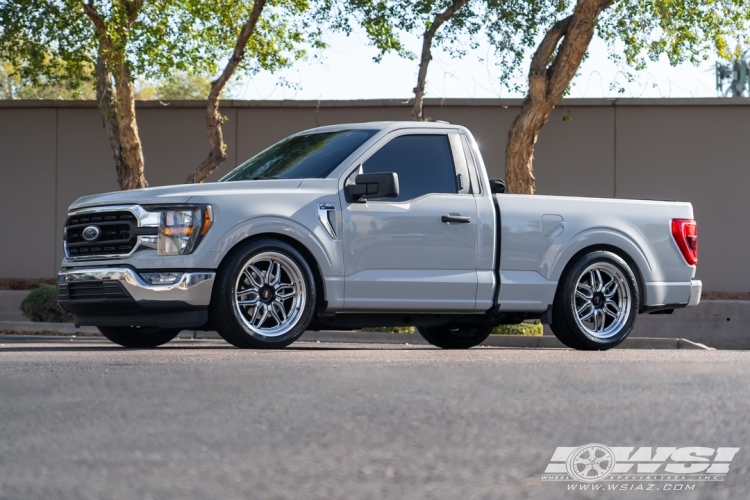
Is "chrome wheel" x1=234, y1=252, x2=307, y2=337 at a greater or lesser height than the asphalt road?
greater

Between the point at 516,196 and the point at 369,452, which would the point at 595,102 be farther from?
the point at 369,452

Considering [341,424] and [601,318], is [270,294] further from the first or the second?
[341,424]

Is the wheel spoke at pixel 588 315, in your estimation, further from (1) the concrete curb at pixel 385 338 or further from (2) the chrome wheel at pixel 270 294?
(1) the concrete curb at pixel 385 338

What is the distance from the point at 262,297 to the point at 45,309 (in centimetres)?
849

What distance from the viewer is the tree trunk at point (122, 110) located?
19.8 metres

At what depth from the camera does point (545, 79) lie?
18.8 metres

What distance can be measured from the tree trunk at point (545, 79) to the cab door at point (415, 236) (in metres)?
8.43

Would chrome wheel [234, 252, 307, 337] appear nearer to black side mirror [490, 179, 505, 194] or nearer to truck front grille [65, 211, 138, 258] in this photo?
truck front grille [65, 211, 138, 258]

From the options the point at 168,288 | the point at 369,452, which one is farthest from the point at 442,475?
the point at 168,288

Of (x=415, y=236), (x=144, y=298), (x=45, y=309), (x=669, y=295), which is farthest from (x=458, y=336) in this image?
(x=45, y=309)

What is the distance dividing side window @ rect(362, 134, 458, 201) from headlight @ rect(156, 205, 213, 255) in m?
1.61

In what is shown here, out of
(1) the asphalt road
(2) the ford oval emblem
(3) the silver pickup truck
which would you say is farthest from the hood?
(1) the asphalt road

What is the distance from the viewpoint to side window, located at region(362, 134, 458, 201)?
10.3 metres

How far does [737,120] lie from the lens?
22375 millimetres
